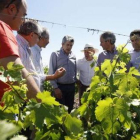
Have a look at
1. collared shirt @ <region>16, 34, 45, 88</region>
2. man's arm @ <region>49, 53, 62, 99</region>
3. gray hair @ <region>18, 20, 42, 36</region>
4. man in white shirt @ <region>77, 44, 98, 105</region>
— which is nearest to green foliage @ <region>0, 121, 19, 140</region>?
collared shirt @ <region>16, 34, 45, 88</region>

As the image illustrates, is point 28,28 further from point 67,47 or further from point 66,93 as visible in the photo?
point 66,93

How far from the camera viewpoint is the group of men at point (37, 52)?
1356 millimetres

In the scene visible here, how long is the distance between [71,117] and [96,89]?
0.45m

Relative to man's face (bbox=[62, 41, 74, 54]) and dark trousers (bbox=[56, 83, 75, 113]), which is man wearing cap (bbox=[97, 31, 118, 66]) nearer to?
man's face (bbox=[62, 41, 74, 54])

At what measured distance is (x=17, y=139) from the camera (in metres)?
0.21

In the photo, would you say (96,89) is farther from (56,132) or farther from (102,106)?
(56,132)

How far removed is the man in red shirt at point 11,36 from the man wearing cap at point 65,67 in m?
3.08

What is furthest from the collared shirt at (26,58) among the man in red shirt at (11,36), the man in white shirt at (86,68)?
the man in white shirt at (86,68)

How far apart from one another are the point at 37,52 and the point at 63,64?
1516 mm

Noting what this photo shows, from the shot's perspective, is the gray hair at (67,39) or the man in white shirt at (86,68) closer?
the gray hair at (67,39)

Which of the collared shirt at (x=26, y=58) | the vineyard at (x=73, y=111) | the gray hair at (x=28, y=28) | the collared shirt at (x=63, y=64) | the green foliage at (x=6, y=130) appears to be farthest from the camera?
the collared shirt at (x=63, y=64)

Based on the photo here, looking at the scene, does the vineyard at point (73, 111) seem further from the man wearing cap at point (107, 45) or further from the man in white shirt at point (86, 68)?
the man in white shirt at point (86, 68)

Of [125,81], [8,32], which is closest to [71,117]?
[125,81]

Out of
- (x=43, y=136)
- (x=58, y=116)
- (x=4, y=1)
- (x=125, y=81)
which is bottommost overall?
(x=43, y=136)
